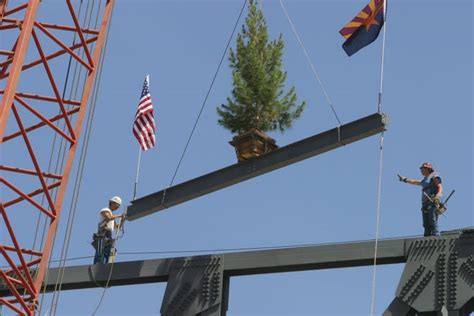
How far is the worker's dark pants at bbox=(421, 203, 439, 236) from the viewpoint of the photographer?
977 inches

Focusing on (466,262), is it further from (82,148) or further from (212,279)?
(82,148)

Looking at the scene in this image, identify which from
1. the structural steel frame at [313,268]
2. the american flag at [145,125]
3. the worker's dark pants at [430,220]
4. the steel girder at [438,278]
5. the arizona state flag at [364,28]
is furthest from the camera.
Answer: the american flag at [145,125]

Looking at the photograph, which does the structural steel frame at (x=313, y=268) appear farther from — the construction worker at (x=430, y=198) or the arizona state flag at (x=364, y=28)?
the arizona state flag at (x=364, y=28)

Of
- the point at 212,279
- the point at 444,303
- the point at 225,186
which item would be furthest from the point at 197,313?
the point at 444,303

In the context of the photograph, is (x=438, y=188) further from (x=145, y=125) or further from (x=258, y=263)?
(x=145, y=125)

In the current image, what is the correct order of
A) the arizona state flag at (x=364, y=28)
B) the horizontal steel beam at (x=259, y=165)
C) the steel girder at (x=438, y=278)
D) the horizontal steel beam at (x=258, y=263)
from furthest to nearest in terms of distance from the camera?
the arizona state flag at (x=364, y=28) < the horizontal steel beam at (x=259, y=165) < the horizontal steel beam at (x=258, y=263) < the steel girder at (x=438, y=278)

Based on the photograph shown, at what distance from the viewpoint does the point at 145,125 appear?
2978 centimetres

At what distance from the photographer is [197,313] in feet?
85.2

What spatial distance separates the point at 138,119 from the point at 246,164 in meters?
4.07

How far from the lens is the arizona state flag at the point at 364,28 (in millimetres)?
27609

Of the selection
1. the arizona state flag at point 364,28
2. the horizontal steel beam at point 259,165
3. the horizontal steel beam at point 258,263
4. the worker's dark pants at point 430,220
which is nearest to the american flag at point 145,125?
the horizontal steel beam at point 259,165

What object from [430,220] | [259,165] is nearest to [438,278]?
[430,220]

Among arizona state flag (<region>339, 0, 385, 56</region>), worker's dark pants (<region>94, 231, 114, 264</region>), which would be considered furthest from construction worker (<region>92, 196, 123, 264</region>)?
arizona state flag (<region>339, 0, 385, 56</region>)

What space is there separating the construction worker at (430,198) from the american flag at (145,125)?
23.3 feet
